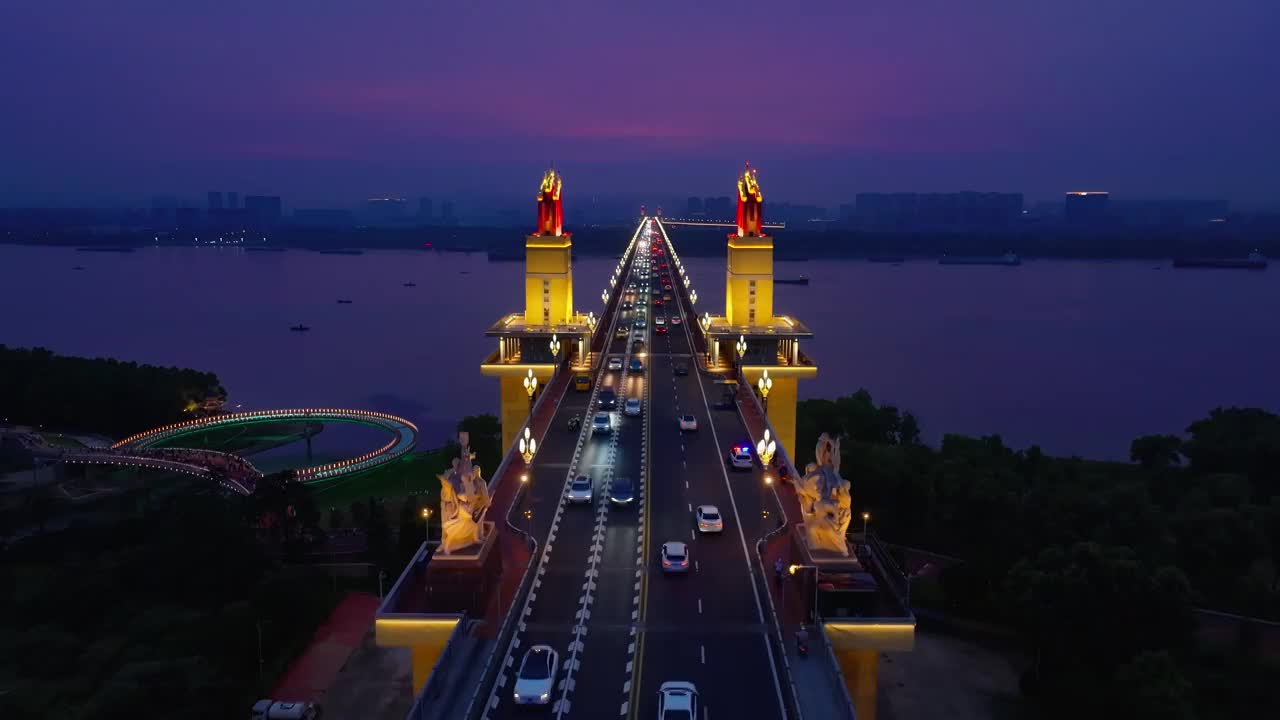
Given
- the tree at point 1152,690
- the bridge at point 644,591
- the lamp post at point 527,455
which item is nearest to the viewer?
the bridge at point 644,591

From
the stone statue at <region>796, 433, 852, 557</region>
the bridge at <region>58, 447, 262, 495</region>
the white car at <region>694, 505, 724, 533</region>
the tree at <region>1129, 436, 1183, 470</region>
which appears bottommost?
the bridge at <region>58, 447, 262, 495</region>

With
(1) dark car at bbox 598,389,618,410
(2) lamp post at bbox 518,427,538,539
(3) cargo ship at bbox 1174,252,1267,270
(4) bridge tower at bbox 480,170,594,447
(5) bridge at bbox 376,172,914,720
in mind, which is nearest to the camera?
(5) bridge at bbox 376,172,914,720

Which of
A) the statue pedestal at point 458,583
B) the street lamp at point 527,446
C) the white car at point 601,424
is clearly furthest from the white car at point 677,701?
the white car at point 601,424

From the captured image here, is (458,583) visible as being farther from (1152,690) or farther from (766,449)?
(1152,690)

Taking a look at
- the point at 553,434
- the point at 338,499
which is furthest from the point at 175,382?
the point at 553,434

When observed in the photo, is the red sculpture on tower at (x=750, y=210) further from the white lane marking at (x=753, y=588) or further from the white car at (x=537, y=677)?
the white car at (x=537, y=677)

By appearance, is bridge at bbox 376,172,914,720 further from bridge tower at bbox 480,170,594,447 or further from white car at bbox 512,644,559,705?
bridge tower at bbox 480,170,594,447

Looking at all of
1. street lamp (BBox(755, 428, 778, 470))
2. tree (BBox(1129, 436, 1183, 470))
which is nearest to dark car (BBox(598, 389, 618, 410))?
street lamp (BBox(755, 428, 778, 470))
